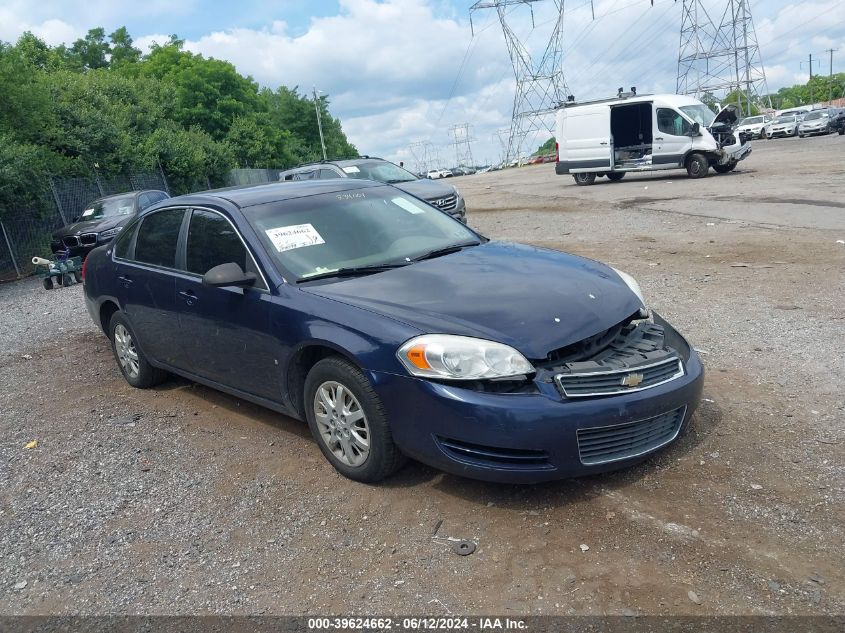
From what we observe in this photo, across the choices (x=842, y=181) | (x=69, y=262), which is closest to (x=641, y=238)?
(x=842, y=181)

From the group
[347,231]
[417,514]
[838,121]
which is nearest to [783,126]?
[838,121]

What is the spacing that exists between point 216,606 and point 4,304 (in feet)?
41.6

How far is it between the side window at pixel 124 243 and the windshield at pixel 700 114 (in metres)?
19.9

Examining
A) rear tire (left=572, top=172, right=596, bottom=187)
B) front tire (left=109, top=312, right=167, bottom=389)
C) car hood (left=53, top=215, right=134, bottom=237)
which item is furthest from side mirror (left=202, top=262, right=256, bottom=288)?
rear tire (left=572, top=172, right=596, bottom=187)

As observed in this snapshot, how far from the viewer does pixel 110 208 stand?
57.5 ft

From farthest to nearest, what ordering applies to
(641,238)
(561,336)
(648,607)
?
(641,238) → (561,336) → (648,607)

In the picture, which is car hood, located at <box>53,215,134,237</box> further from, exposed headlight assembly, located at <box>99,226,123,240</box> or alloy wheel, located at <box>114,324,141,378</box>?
alloy wheel, located at <box>114,324,141,378</box>

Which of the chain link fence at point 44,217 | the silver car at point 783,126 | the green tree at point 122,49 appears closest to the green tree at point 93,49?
the green tree at point 122,49

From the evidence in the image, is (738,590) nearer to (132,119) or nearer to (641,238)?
(641,238)

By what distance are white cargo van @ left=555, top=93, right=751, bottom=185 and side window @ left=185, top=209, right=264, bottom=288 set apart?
20011 millimetres

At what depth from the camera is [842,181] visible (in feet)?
55.9

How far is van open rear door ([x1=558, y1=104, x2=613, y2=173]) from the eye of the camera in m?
23.9

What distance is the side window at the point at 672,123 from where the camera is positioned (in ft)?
72.6

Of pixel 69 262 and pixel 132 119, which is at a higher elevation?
pixel 132 119
